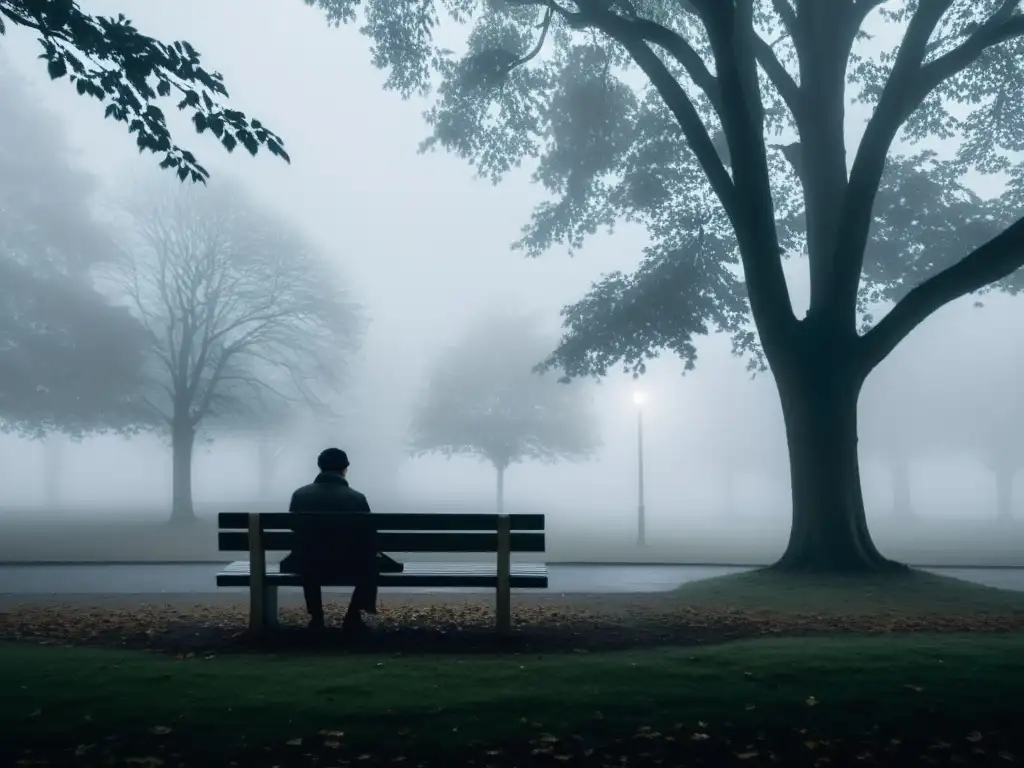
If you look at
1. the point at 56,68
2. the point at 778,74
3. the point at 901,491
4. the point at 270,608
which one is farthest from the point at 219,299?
the point at 901,491

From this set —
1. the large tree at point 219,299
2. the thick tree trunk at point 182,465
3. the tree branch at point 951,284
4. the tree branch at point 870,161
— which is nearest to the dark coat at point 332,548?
the tree branch at point 951,284

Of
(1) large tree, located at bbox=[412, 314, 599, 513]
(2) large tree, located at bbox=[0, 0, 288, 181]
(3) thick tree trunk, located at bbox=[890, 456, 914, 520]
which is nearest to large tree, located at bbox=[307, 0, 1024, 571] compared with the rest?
(2) large tree, located at bbox=[0, 0, 288, 181]

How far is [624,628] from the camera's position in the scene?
844cm

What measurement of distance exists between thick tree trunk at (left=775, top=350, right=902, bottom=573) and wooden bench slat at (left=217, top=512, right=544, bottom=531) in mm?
6548

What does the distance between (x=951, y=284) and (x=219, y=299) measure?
31.6 m

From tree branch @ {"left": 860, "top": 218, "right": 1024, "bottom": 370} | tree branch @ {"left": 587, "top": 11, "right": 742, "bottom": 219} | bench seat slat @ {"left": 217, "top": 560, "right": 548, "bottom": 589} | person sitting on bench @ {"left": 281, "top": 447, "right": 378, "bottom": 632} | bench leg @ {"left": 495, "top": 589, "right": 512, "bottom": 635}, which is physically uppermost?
tree branch @ {"left": 587, "top": 11, "right": 742, "bottom": 219}

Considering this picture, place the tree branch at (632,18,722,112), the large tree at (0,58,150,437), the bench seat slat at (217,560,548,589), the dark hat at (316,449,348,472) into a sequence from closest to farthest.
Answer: the bench seat slat at (217,560,548,589) < the dark hat at (316,449,348,472) < the tree branch at (632,18,722,112) < the large tree at (0,58,150,437)

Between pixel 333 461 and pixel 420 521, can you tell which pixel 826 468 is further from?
pixel 333 461

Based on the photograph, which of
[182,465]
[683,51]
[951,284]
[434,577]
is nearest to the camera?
[434,577]

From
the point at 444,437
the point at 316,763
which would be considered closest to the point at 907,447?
the point at 444,437

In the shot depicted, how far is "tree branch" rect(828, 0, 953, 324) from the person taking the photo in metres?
13.6

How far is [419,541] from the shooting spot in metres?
7.77

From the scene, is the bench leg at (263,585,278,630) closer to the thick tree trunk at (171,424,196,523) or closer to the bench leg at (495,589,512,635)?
the bench leg at (495,589,512,635)

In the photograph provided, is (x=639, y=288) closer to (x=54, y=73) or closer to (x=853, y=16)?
(x=853, y=16)
